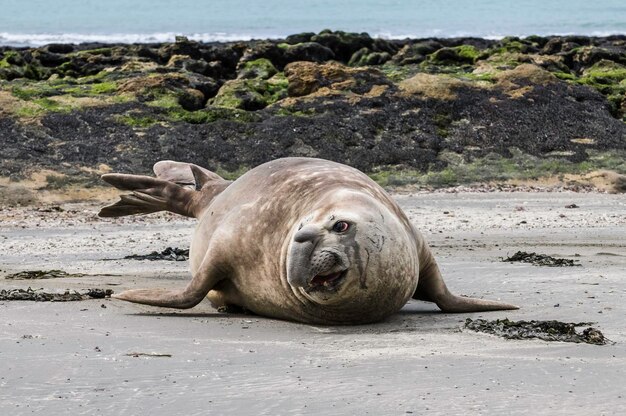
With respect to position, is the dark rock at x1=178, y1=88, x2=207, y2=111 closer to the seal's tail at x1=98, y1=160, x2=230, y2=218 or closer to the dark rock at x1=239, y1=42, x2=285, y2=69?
the dark rock at x1=239, y1=42, x2=285, y2=69

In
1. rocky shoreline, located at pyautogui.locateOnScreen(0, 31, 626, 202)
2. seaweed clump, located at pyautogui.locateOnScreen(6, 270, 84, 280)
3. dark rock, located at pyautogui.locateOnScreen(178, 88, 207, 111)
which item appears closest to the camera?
seaweed clump, located at pyautogui.locateOnScreen(6, 270, 84, 280)

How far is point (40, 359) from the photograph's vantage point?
193 inches

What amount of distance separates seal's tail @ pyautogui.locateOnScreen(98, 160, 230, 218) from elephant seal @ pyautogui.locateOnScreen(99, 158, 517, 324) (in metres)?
1.01

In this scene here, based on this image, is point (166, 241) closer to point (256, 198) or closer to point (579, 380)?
point (256, 198)

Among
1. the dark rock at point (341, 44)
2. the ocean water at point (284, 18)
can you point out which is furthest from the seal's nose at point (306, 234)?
the ocean water at point (284, 18)

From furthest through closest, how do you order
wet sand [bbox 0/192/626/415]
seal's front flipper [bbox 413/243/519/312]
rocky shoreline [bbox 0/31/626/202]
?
rocky shoreline [bbox 0/31/626/202] < seal's front flipper [bbox 413/243/519/312] < wet sand [bbox 0/192/626/415]

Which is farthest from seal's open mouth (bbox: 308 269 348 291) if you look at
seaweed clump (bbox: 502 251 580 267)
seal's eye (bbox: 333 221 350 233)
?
seaweed clump (bbox: 502 251 580 267)

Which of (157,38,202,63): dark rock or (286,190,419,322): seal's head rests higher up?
(286,190,419,322): seal's head

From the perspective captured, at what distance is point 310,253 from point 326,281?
197 mm

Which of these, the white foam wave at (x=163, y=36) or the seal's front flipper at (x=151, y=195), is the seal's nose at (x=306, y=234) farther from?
the white foam wave at (x=163, y=36)

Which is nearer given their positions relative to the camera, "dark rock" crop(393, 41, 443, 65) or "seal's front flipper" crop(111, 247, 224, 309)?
"seal's front flipper" crop(111, 247, 224, 309)

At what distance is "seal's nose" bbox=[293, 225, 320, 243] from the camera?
222 inches

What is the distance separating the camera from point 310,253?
5625 mm

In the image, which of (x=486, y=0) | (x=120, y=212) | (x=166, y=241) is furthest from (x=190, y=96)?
(x=486, y=0)
